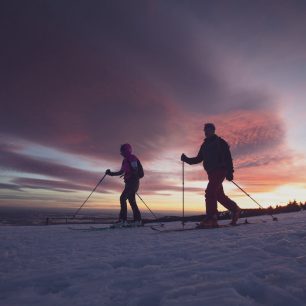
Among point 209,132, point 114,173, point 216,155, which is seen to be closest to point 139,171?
point 114,173

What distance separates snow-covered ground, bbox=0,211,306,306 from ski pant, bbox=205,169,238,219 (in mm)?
3519

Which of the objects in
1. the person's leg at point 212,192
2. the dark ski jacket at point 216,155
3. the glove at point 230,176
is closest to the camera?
the person's leg at point 212,192

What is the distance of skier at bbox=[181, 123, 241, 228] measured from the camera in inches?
348

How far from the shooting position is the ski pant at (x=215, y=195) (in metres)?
8.79

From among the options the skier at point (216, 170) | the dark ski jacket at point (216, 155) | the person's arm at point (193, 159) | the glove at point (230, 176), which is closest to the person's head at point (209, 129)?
the skier at point (216, 170)

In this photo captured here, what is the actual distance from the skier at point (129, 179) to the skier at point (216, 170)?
9.30 ft

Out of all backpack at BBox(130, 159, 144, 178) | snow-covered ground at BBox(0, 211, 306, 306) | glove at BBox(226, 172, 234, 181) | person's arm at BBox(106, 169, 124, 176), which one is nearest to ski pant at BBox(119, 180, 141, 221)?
backpack at BBox(130, 159, 144, 178)

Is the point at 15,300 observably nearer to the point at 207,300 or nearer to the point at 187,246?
the point at 207,300

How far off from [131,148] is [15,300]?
8755mm

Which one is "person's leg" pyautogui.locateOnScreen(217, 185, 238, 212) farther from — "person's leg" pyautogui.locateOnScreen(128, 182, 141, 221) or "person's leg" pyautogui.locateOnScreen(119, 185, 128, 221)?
"person's leg" pyautogui.locateOnScreen(119, 185, 128, 221)

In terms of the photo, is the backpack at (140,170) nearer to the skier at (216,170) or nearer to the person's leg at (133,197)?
the person's leg at (133,197)

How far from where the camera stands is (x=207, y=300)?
263 cm

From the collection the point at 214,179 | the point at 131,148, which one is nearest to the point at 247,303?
the point at 214,179

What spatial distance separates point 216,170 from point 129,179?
3.38m
